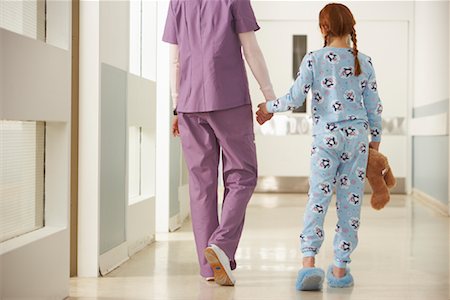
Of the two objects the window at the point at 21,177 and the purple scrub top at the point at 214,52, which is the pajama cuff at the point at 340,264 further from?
the window at the point at 21,177

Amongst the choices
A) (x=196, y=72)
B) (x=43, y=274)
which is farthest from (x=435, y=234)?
(x=43, y=274)

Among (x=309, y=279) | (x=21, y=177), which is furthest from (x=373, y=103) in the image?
(x=21, y=177)

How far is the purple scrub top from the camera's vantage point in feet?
9.98

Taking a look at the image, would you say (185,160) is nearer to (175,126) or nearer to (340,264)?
(175,126)

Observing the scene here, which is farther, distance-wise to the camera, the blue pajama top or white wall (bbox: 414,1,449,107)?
white wall (bbox: 414,1,449,107)

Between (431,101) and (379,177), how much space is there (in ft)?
13.7

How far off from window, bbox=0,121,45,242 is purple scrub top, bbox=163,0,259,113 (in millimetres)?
631

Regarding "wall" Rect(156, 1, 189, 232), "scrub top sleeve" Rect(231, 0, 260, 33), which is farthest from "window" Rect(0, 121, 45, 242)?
"wall" Rect(156, 1, 189, 232)

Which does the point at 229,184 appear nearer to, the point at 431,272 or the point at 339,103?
the point at 339,103

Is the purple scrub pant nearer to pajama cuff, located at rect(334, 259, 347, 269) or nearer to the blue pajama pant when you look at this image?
the blue pajama pant

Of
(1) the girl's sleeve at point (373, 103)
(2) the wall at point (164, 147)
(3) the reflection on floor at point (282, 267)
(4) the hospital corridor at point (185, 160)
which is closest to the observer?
(4) the hospital corridor at point (185, 160)

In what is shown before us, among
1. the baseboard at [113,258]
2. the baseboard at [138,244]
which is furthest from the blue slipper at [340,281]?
the baseboard at [138,244]

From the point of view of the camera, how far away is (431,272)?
3369mm

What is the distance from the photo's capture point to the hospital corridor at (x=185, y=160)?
8.45ft
